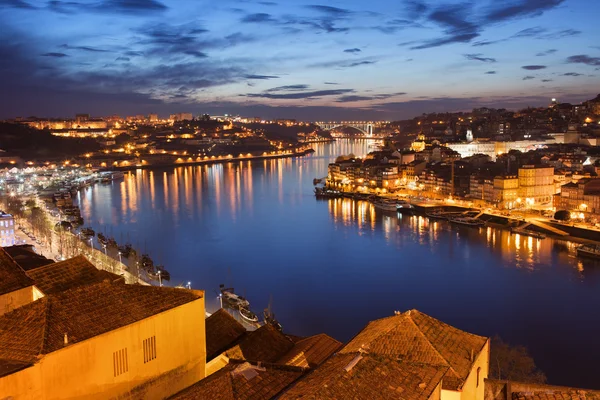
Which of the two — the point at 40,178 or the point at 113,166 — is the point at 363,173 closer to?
the point at 40,178

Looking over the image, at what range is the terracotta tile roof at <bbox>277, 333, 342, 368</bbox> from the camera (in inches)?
84.9

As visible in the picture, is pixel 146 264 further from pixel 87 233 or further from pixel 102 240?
pixel 87 233

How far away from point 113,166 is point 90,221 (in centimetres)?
1459

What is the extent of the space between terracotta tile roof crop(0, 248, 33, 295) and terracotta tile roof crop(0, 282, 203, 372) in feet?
1.06

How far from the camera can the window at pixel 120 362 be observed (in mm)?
1514

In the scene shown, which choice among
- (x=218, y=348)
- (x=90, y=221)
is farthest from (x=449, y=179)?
(x=218, y=348)

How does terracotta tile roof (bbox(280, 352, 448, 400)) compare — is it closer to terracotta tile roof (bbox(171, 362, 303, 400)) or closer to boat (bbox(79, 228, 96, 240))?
terracotta tile roof (bbox(171, 362, 303, 400))

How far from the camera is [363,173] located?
53.2 feet

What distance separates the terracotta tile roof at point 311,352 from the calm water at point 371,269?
210 cm

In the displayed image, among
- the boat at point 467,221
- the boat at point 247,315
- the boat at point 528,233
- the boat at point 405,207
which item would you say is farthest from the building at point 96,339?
the boat at point 405,207

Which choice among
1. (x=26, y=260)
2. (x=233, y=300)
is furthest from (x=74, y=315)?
(x=233, y=300)

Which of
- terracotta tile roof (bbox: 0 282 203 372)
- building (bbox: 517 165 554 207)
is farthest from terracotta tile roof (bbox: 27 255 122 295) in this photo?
building (bbox: 517 165 554 207)

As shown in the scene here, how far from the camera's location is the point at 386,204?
488 inches

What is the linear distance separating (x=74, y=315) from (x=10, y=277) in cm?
49
